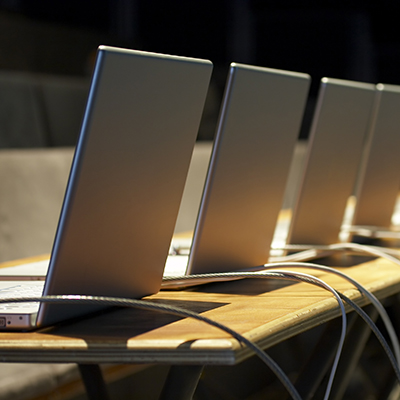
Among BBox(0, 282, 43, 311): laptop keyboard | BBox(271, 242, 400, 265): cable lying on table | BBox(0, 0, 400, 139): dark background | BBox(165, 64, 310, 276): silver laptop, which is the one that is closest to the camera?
BBox(0, 282, 43, 311): laptop keyboard

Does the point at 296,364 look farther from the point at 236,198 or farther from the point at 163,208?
the point at 163,208

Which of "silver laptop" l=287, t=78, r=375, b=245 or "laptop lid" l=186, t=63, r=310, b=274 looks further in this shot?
"silver laptop" l=287, t=78, r=375, b=245

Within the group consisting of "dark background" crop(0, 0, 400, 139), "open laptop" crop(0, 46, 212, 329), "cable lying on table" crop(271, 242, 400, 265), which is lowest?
"cable lying on table" crop(271, 242, 400, 265)

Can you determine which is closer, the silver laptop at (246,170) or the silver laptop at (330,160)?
the silver laptop at (246,170)

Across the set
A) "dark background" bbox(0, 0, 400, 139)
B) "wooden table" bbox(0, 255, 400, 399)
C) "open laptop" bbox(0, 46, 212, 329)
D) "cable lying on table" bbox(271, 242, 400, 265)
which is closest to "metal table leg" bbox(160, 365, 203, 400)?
"wooden table" bbox(0, 255, 400, 399)

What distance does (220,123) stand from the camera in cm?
80

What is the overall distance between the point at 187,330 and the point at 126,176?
6.7 inches

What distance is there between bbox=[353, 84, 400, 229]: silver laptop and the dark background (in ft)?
6.97

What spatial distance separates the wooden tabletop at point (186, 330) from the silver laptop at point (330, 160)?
24cm

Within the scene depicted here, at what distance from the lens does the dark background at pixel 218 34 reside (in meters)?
3.17

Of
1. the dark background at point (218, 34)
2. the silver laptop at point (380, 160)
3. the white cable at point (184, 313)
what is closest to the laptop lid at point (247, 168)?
the white cable at point (184, 313)

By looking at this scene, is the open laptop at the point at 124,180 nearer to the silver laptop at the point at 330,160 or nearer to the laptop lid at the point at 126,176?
the laptop lid at the point at 126,176

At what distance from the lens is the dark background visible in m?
3.17

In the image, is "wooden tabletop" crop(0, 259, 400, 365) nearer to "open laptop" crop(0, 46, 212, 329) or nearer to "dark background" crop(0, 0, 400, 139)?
"open laptop" crop(0, 46, 212, 329)
